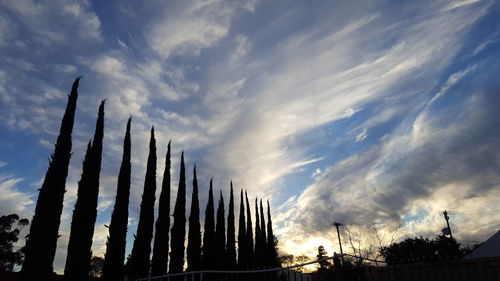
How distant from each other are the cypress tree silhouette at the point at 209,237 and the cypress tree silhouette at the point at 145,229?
8444 mm

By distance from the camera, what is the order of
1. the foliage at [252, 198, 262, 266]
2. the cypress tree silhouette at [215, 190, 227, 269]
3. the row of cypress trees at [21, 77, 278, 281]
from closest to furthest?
the row of cypress trees at [21, 77, 278, 281]
the cypress tree silhouette at [215, 190, 227, 269]
the foliage at [252, 198, 262, 266]

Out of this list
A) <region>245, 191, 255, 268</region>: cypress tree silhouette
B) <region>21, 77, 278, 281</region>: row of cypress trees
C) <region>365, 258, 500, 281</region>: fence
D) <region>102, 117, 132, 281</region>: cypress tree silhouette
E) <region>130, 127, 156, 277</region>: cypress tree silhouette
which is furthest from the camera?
<region>245, 191, 255, 268</region>: cypress tree silhouette

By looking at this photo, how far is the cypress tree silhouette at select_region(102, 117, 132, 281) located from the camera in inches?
652

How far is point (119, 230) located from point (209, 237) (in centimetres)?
1244

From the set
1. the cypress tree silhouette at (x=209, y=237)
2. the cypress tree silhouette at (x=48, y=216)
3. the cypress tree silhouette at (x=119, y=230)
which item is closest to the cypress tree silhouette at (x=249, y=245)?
the cypress tree silhouette at (x=209, y=237)

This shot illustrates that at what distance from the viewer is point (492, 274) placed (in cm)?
834

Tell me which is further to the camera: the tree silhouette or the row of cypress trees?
the tree silhouette

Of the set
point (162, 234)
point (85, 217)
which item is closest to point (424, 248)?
point (162, 234)

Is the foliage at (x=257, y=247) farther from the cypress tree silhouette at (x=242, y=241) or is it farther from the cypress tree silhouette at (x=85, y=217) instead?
the cypress tree silhouette at (x=85, y=217)

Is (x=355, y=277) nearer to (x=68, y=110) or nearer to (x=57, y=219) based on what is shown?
(x=57, y=219)

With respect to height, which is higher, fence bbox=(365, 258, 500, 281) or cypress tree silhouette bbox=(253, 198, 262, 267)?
cypress tree silhouette bbox=(253, 198, 262, 267)

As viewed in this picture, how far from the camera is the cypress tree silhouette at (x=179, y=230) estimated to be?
73.1ft

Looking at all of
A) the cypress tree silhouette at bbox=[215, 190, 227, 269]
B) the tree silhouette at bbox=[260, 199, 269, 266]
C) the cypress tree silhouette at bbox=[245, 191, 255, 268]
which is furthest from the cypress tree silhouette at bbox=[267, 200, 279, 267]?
the cypress tree silhouette at bbox=[215, 190, 227, 269]

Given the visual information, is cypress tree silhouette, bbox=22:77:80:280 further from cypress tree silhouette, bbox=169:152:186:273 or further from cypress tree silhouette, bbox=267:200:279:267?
cypress tree silhouette, bbox=267:200:279:267
